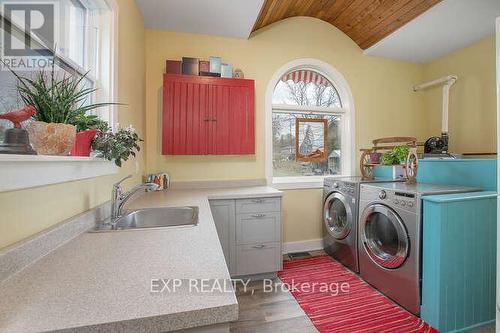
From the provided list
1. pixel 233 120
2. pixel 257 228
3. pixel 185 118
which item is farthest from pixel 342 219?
pixel 185 118

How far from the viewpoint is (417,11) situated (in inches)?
96.2

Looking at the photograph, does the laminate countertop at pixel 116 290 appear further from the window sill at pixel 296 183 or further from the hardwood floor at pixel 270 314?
the window sill at pixel 296 183

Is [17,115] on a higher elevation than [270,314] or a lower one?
higher

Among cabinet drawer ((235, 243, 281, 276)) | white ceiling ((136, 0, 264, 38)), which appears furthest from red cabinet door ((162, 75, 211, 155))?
cabinet drawer ((235, 243, 281, 276))

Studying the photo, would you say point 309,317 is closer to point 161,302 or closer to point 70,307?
point 161,302

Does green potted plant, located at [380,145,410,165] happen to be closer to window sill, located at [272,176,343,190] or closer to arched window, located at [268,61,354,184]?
arched window, located at [268,61,354,184]

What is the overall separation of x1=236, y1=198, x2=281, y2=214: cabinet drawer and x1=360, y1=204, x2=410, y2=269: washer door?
82 centimetres

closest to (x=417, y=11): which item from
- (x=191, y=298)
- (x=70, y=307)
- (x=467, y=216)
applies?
(x=467, y=216)

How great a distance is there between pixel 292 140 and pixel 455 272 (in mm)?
2028

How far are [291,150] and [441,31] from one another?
2.18 m

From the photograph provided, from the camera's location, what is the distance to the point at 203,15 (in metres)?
2.37

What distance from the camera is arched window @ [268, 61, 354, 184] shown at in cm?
304

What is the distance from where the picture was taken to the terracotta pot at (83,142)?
41.6 inches
